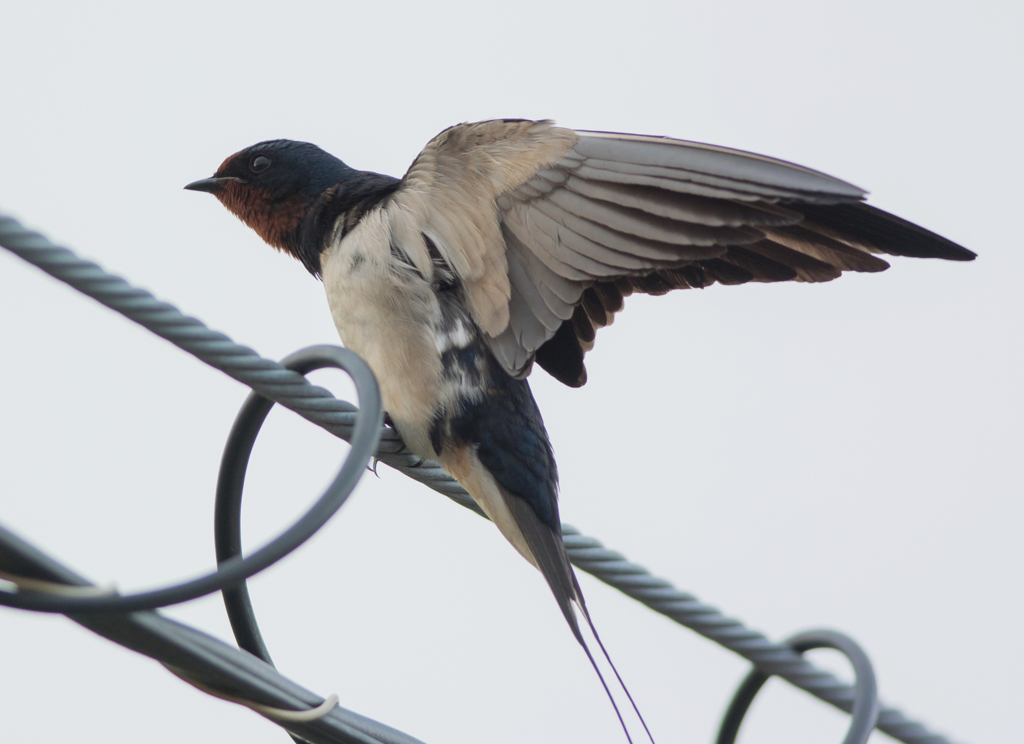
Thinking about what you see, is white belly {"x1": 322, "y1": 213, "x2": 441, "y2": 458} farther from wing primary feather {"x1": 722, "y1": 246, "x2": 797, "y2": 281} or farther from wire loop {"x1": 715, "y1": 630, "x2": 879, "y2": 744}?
wire loop {"x1": 715, "y1": 630, "x2": 879, "y2": 744}

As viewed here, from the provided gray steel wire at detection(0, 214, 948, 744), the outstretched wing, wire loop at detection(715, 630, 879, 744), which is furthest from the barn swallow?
wire loop at detection(715, 630, 879, 744)

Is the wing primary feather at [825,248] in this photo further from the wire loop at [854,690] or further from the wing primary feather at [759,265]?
the wire loop at [854,690]

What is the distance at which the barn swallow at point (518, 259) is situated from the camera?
8.29ft

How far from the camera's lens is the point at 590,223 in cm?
263

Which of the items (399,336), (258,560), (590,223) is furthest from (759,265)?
(258,560)

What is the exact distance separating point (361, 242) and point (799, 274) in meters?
1.10

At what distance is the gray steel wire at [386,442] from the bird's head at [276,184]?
98 cm

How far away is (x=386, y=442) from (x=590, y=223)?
73 centimetres

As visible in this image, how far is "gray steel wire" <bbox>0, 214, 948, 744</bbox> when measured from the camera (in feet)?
5.25

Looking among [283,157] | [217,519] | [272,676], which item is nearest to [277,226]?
[283,157]

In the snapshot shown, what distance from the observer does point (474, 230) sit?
2748 mm

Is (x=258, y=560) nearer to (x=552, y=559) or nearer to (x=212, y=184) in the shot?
(x=552, y=559)

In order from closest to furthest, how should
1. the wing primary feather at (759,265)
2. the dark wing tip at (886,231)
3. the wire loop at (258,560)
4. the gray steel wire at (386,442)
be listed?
1. the wire loop at (258,560)
2. the gray steel wire at (386,442)
3. the dark wing tip at (886,231)
4. the wing primary feather at (759,265)

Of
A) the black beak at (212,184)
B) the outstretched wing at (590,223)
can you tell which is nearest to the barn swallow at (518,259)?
the outstretched wing at (590,223)
